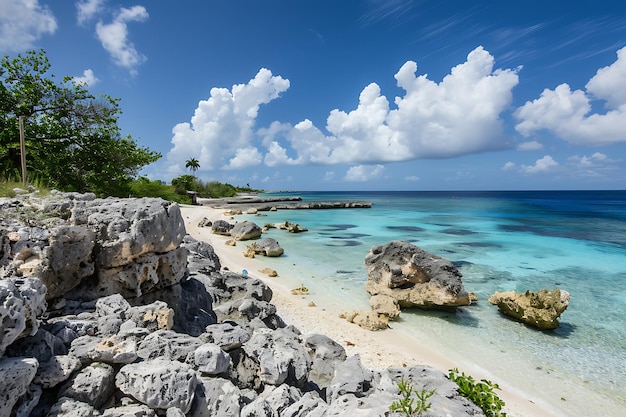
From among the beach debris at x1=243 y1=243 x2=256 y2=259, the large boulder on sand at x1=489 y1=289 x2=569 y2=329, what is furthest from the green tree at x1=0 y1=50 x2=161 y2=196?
the large boulder on sand at x1=489 y1=289 x2=569 y2=329

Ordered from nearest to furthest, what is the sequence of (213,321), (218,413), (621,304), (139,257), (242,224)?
(218,413) → (139,257) → (213,321) → (621,304) → (242,224)

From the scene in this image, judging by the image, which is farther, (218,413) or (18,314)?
(218,413)

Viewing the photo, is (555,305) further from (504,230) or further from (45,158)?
(504,230)

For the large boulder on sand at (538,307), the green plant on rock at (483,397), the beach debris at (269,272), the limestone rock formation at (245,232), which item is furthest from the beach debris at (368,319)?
the limestone rock formation at (245,232)

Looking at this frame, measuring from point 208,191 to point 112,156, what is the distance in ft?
237

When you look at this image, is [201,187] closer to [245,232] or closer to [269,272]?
[245,232]

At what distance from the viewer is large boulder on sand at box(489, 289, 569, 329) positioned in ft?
32.2

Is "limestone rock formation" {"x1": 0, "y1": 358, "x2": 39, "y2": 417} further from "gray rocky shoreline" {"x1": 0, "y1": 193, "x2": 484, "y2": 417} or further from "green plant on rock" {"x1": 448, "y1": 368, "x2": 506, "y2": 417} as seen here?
"green plant on rock" {"x1": 448, "y1": 368, "x2": 506, "y2": 417}

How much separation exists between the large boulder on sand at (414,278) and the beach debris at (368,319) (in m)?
1.73

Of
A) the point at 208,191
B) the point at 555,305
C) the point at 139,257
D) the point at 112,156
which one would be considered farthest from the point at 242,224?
the point at 208,191

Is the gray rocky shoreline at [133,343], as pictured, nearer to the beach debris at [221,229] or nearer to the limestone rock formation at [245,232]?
the limestone rock formation at [245,232]

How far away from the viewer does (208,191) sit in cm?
8612

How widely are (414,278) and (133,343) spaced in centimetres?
1017

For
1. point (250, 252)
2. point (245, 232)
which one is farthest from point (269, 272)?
point (245, 232)
